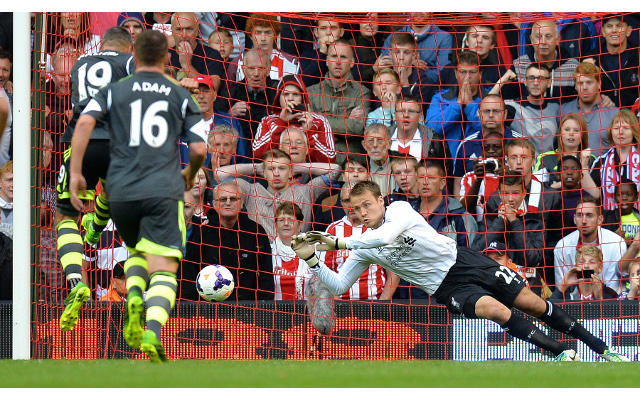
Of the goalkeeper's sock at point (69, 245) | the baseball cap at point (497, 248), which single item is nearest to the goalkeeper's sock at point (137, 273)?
the goalkeeper's sock at point (69, 245)

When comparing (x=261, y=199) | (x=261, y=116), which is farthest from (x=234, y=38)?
(x=261, y=199)

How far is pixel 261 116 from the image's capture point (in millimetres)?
10891

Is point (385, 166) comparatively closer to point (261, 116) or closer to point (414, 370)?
point (261, 116)

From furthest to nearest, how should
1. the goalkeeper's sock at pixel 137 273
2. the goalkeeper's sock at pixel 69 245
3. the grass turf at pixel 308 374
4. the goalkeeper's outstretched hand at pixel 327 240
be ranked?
the goalkeeper's outstretched hand at pixel 327 240
the goalkeeper's sock at pixel 69 245
the goalkeeper's sock at pixel 137 273
the grass turf at pixel 308 374

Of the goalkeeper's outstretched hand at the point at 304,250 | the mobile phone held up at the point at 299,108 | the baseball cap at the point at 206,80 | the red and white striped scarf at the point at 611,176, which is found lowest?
the goalkeeper's outstretched hand at the point at 304,250

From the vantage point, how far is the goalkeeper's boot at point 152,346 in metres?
5.79

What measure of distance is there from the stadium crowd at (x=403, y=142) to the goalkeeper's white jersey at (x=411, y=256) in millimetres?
1543

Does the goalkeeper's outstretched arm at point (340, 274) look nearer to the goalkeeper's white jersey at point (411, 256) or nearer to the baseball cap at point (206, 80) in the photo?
the goalkeeper's white jersey at point (411, 256)

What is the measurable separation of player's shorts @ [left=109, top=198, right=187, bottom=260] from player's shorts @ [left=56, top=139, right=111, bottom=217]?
713 millimetres

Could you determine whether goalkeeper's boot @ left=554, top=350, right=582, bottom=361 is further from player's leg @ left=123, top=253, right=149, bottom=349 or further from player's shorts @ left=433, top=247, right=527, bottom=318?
player's leg @ left=123, top=253, right=149, bottom=349

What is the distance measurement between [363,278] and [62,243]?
356 cm

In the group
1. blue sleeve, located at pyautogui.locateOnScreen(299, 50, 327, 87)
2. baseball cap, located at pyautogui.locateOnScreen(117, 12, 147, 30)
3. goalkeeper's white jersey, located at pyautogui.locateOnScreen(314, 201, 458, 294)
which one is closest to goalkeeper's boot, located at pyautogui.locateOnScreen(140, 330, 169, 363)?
goalkeeper's white jersey, located at pyautogui.locateOnScreen(314, 201, 458, 294)

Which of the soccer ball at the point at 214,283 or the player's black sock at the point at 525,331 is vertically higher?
the soccer ball at the point at 214,283

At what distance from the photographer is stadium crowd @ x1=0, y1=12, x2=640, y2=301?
9922 mm
